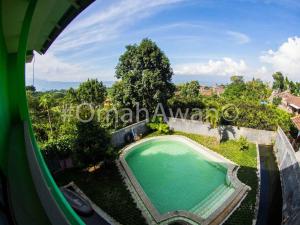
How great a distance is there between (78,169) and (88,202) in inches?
132

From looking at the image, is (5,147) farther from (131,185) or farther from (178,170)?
(178,170)

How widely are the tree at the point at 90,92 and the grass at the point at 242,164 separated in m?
11.5

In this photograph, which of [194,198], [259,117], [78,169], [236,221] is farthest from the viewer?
[259,117]

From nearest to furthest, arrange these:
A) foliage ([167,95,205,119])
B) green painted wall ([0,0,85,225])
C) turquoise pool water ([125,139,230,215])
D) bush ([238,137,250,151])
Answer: green painted wall ([0,0,85,225])
turquoise pool water ([125,139,230,215])
bush ([238,137,250,151])
foliage ([167,95,205,119])

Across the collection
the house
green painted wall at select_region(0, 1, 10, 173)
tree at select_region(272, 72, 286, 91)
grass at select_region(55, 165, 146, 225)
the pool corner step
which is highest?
tree at select_region(272, 72, 286, 91)

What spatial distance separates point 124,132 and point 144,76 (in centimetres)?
524

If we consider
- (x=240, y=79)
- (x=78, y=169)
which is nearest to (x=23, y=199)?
(x=78, y=169)

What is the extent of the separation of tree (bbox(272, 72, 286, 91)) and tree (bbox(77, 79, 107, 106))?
45.4m

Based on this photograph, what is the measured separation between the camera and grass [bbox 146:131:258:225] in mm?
8664

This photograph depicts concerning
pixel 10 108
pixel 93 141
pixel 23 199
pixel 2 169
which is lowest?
pixel 93 141

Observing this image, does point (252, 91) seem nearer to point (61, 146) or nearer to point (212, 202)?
point (212, 202)

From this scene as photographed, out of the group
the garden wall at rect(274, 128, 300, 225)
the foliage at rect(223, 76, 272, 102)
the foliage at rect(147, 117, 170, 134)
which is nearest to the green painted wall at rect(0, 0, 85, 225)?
the garden wall at rect(274, 128, 300, 225)

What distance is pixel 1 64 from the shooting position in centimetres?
273

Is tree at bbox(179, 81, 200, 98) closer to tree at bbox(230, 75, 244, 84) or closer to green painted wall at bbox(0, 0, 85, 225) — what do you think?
tree at bbox(230, 75, 244, 84)
